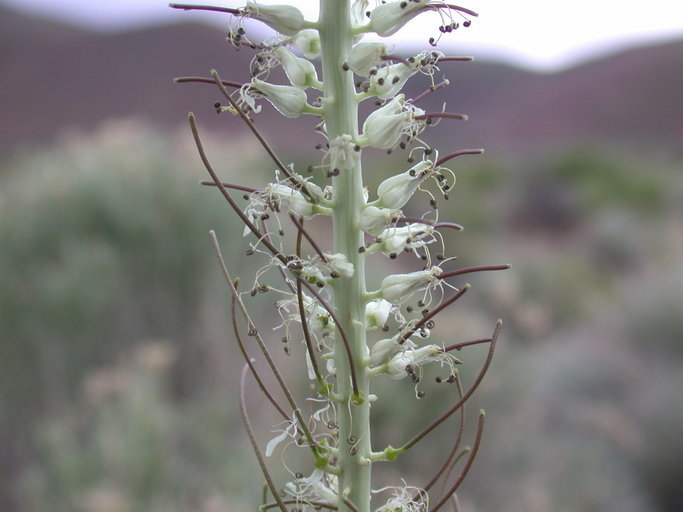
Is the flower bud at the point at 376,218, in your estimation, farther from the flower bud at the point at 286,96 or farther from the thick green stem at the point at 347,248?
the flower bud at the point at 286,96

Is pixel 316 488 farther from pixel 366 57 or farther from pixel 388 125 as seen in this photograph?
pixel 366 57

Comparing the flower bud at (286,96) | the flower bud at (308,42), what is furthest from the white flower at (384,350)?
the flower bud at (308,42)

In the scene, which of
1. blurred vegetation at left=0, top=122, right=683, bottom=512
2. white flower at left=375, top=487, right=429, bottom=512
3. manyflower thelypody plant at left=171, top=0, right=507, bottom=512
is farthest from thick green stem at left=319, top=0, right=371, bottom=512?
blurred vegetation at left=0, top=122, right=683, bottom=512

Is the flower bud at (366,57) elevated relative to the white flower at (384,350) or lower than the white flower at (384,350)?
elevated

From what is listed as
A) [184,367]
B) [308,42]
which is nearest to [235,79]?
[184,367]

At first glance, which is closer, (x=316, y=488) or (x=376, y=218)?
(x=376, y=218)
